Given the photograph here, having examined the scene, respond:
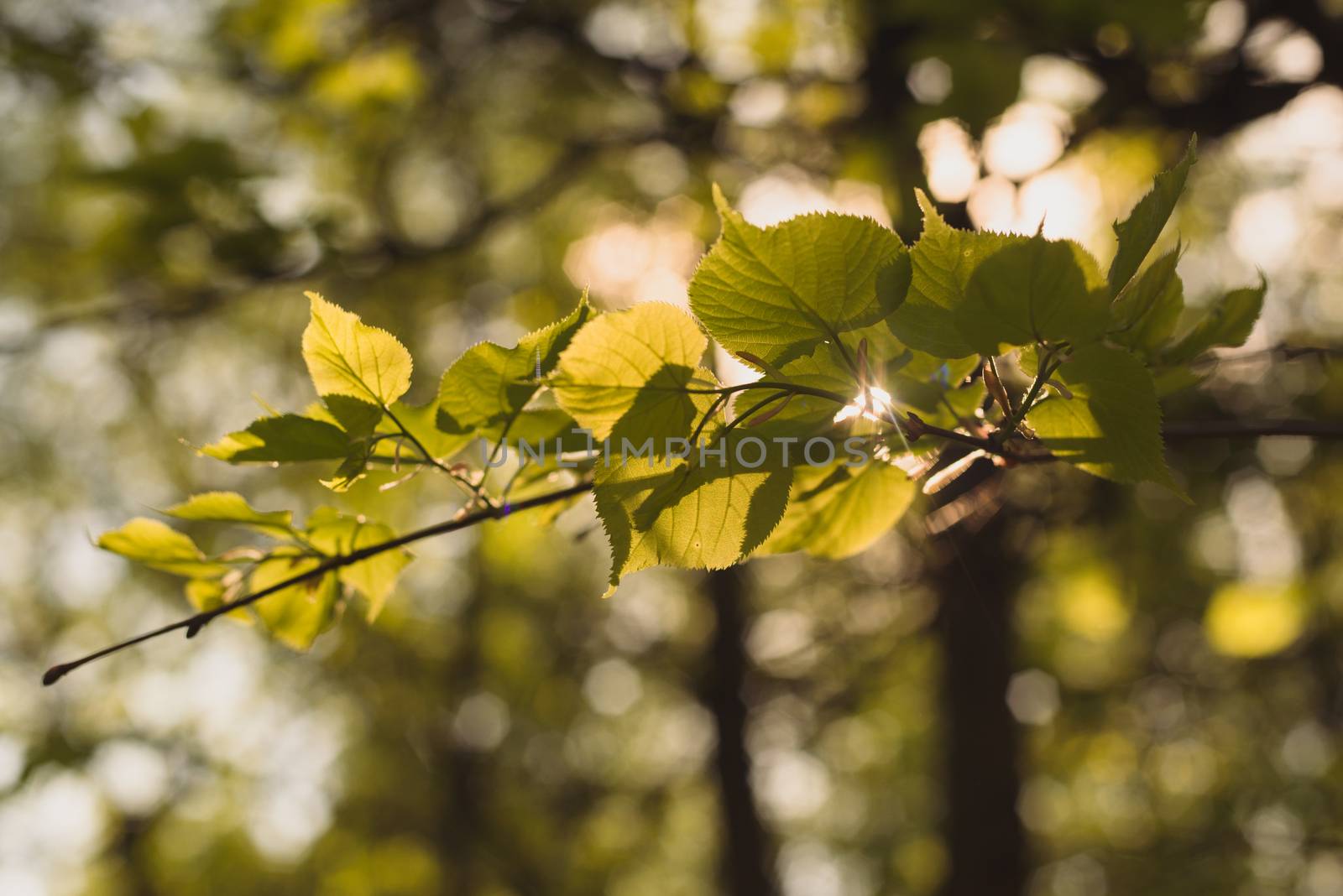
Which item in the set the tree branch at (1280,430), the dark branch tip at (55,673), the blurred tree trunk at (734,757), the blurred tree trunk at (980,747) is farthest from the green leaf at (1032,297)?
the blurred tree trunk at (734,757)

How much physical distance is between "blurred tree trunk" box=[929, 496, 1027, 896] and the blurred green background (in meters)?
0.02

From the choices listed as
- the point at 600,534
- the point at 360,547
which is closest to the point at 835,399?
the point at 360,547

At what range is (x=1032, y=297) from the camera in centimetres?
56

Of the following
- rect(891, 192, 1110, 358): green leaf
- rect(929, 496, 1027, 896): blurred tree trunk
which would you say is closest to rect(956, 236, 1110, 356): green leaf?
rect(891, 192, 1110, 358): green leaf

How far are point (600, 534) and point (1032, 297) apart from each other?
6.19 metres

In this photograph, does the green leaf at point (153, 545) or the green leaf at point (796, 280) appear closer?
the green leaf at point (796, 280)

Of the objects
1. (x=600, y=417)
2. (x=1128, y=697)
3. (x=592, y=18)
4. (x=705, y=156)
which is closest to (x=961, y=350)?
(x=600, y=417)

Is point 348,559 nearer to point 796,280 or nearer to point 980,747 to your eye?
point 796,280

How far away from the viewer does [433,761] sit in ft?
29.1

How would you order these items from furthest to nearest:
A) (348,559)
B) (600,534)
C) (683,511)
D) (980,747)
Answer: (600,534) → (980,747) → (348,559) → (683,511)

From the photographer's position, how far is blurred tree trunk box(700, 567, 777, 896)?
6.75m

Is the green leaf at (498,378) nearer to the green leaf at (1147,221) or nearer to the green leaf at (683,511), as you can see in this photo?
the green leaf at (683,511)

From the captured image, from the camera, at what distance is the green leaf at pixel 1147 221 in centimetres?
59

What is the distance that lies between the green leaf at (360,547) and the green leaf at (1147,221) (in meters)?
0.67
